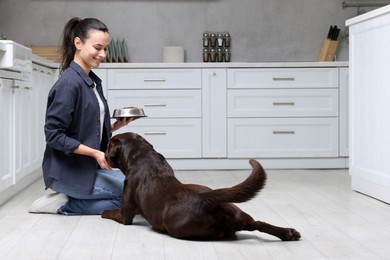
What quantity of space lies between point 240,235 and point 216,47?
377 centimetres

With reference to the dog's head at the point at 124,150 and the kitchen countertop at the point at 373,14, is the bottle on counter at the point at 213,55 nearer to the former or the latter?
the kitchen countertop at the point at 373,14

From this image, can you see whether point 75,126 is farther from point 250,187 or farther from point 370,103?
point 370,103

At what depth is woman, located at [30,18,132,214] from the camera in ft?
11.0

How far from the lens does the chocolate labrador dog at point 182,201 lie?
2.56m

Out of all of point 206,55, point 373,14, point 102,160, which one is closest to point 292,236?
point 102,160

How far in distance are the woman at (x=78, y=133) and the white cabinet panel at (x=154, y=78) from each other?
7.31 feet

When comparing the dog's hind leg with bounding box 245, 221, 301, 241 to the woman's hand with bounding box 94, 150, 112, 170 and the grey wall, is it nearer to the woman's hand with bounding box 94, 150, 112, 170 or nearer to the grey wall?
the woman's hand with bounding box 94, 150, 112, 170

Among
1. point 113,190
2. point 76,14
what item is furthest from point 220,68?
point 113,190

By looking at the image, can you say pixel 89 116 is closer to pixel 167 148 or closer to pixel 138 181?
pixel 138 181

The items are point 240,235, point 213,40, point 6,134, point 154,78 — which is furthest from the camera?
A: point 213,40

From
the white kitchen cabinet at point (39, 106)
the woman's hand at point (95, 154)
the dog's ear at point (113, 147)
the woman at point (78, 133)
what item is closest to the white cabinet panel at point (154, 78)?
the white kitchen cabinet at point (39, 106)

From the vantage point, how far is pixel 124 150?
3.15m

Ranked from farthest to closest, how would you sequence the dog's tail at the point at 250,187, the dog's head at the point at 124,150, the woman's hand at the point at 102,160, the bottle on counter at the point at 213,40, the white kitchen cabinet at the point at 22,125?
the bottle on counter at the point at 213,40 < the white kitchen cabinet at the point at 22,125 < the woman's hand at the point at 102,160 < the dog's head at the point at 124,150 < the dog's tail at the point at 250,187

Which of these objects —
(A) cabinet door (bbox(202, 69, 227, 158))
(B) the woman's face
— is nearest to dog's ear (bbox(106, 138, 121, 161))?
(B) the woman's face
